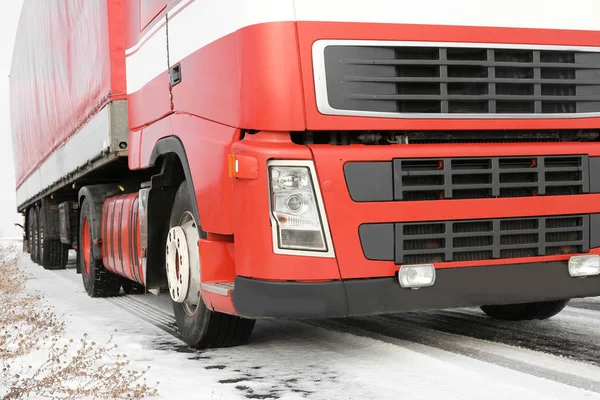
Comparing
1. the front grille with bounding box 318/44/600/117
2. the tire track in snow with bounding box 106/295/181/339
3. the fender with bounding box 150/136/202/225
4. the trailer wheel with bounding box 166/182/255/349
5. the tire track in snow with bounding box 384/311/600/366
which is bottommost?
the tire track in snow with bounding box 106/295/181/339

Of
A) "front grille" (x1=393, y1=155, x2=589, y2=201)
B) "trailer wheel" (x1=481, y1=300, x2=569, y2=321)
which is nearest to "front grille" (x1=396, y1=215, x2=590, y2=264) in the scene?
"front grille" (x1=393, y1=155, x2=589, y2=201)

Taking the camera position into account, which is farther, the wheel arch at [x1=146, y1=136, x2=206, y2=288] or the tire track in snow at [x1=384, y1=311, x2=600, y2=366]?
the wheel arch at [x1=146, y1=136, x2=206, y2=288]

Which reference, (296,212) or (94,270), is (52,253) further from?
(296,212)

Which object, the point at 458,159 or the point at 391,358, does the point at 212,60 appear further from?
the point at 391,358

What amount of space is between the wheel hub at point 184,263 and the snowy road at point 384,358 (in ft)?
1.17

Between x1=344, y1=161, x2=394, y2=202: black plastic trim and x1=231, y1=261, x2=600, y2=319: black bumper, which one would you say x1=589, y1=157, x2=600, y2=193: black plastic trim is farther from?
x1=344, y1=161, x2=394, y2=202: black plastic trim

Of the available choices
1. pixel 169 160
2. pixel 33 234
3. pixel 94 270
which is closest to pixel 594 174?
pixel 169 160

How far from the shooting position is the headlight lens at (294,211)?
371 centimetres

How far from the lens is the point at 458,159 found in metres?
3.84

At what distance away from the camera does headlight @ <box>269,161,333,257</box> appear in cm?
370

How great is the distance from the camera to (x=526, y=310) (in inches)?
223

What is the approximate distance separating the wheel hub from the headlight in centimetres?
100

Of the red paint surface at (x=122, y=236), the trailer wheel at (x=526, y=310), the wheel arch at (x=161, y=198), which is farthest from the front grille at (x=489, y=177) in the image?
the red paint surface at (x=122, y=236)

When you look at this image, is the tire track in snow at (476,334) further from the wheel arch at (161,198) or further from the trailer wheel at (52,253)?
the trailer wheel at (52,253)
